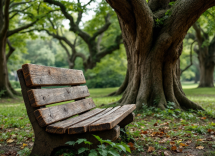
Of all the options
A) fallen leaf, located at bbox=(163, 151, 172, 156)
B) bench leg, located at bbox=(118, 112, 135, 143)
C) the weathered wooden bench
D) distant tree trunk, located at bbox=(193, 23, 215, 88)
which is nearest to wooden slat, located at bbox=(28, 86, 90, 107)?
the weathered wooden bench

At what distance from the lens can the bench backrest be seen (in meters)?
2.10

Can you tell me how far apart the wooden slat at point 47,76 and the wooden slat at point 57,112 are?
1.03ft

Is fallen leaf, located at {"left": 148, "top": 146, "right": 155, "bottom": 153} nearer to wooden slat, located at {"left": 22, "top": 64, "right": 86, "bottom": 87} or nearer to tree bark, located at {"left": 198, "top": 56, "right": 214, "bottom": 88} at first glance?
wooden slat, located at {"left": 22, "top": 64, "right": 86, "bottom": 87}

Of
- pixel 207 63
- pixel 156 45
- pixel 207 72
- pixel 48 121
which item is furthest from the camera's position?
pixel 207 72

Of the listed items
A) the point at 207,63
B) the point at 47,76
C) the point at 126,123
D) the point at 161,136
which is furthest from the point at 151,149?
the point at 207,63

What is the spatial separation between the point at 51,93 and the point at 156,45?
3869mm

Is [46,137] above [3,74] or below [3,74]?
below

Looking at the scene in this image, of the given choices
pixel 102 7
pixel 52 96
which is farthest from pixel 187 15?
pixel 102 7

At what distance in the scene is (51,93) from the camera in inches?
93.7

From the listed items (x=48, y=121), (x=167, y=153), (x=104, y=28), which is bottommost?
(x=167, y=153)

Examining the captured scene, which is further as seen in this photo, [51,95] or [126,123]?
[126,123]

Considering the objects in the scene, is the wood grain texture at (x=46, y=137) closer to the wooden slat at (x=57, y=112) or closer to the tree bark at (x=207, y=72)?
the wooden slat at (x=57, y=112)

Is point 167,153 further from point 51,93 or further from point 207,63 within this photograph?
point 207,63

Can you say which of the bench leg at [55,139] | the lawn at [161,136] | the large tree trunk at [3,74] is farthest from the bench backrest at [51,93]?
the large tree trunk at [3,74]
